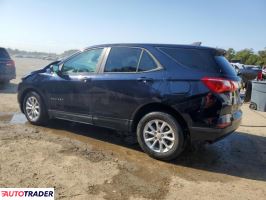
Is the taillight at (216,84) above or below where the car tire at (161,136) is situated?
above

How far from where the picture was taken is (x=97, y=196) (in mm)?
3912

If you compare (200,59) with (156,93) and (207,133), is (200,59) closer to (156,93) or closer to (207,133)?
(156,93)

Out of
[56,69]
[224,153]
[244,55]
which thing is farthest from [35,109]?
[244,55]

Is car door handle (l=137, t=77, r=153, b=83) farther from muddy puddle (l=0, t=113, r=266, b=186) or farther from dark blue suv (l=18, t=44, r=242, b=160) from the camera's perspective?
muddy puddle (l=0, t=113, r=266, b=186)

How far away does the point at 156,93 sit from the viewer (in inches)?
205

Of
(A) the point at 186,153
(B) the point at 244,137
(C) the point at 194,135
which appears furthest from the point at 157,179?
(B) the point at 244,137

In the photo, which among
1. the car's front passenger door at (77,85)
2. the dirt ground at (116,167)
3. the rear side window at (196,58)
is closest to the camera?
the dirt ground at (116,167)

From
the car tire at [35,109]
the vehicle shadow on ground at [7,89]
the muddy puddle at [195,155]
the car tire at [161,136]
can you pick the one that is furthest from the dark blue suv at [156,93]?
the vehicle shadow on ground at [7,89]

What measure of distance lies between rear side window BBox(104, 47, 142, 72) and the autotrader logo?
248 centimetres

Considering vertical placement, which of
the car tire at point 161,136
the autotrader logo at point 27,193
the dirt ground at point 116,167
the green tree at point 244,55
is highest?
the car tire at point 161,136

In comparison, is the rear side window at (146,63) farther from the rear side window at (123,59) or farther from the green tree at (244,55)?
the green tree at (244,55)

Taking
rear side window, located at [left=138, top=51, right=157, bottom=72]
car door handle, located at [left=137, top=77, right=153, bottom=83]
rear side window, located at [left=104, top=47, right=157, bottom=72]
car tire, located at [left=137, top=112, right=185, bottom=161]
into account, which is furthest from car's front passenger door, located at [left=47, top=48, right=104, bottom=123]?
car tire, located at [left=137, top=112, right=185, bottom=161]

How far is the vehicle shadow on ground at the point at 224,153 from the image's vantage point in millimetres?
5133

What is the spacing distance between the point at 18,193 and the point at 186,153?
2.89m
